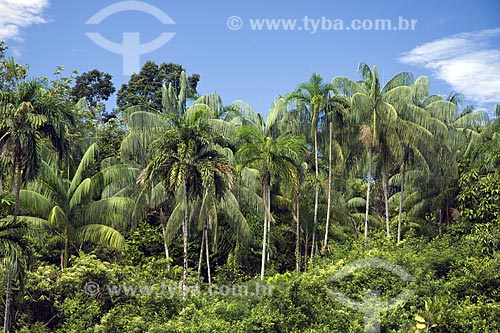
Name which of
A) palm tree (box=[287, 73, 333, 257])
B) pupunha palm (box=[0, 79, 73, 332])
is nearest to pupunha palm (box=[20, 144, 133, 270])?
pupunha palm (box=[0, 79, 73, 332])

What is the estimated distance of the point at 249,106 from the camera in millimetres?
27531

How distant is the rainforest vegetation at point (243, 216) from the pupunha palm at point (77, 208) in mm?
50

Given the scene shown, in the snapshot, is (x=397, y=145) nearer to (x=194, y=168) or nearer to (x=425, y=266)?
(x=425, y=266)

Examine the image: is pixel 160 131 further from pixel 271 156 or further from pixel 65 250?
pixel 65 250

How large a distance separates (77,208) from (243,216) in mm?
5718

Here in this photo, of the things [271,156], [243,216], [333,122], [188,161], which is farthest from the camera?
[333,122]

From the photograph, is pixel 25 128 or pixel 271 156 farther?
pixel 271 156

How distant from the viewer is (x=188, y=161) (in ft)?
59.3

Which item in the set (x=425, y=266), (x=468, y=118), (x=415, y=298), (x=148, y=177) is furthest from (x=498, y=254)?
(x=468, y=118)

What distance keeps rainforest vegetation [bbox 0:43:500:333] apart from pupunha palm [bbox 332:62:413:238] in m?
0.06

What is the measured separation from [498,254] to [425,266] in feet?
7.28

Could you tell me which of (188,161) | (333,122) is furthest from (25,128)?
(333,122)

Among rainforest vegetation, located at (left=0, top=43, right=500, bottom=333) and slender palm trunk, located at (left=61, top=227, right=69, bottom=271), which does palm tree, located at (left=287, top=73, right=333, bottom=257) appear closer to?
rainforest vegetation, located at (left=0, top=43, right=500, bottom=333)

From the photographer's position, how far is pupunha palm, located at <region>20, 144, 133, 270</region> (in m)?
20.2
